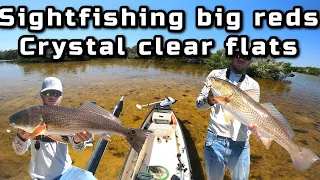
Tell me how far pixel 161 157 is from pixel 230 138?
3.37 meters

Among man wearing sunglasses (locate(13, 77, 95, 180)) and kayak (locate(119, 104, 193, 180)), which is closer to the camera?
man wearing sunglasses (locate(13, 77, 95, 180))

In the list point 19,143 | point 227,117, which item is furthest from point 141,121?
point 19,143

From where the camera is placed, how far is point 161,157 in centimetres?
736

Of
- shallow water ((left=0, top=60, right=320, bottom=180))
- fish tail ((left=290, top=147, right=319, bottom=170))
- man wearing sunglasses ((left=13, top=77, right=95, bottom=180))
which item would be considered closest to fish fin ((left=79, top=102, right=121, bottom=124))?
man wearing sunglasses ((left=13, top=77, right=95, bottom=180))

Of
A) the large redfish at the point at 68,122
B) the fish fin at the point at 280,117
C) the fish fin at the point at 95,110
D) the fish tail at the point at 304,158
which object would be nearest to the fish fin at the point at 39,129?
the large redfish at the point at 68,122

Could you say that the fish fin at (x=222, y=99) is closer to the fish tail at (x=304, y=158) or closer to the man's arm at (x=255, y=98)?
the man's arm at (x=255, y=98)

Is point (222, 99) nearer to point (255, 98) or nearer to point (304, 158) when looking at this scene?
point (255, 98)

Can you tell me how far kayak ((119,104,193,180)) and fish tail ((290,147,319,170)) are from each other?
2880 millimetres

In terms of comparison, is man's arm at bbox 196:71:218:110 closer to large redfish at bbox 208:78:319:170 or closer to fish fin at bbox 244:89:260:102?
large redfish at bbox 208:78:319:170

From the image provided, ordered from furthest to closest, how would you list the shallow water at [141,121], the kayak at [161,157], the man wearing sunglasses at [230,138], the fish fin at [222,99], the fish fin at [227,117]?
the shallow water at [141,121] < the kayak at [161,157] < the man wearing sunglasses at [230,138] < the fish fin at [227,117] < the fish fin at [222,99]

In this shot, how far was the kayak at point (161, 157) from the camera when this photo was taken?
6.31 metres

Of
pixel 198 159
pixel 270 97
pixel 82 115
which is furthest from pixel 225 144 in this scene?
pixel 270 97

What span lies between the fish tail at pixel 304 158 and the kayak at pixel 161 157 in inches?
113

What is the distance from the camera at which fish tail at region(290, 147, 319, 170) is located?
12.5 ft
